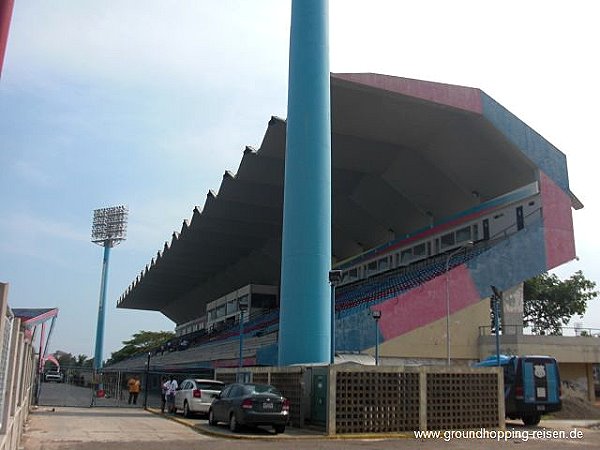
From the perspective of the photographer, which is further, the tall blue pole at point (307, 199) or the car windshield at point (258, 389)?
the tall blue pole at point (307, 199)

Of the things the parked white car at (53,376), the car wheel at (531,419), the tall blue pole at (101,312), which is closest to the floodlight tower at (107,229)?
the tall blue pole at (101,312)

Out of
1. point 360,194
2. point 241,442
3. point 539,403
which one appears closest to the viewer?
point 241,442

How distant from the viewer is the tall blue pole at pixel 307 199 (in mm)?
26203

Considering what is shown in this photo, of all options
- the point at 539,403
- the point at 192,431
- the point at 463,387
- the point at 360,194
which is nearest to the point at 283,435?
the point at 192,431

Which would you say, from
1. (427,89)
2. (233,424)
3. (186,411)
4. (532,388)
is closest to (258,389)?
(233,424)

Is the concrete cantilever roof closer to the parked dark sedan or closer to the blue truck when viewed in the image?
the blue truck

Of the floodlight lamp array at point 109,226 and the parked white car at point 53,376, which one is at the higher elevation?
the floodlight lamp array at point 109,226

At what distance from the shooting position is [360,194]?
158 ft

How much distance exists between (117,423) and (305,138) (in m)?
13.8

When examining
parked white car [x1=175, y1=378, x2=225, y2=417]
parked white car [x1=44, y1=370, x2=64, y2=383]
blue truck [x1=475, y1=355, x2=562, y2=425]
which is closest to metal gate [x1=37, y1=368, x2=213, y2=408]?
parked white car [x1=44, y1=370, x2=64, y2=383]

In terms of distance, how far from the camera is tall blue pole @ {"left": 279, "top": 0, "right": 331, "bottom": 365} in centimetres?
2620

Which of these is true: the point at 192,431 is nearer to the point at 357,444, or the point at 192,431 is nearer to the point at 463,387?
the point at 357,444

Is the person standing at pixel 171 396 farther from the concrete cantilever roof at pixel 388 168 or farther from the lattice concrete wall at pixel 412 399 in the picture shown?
the concrete cantilever roof at pixel 388 168

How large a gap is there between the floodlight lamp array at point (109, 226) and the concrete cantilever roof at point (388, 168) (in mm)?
47933
